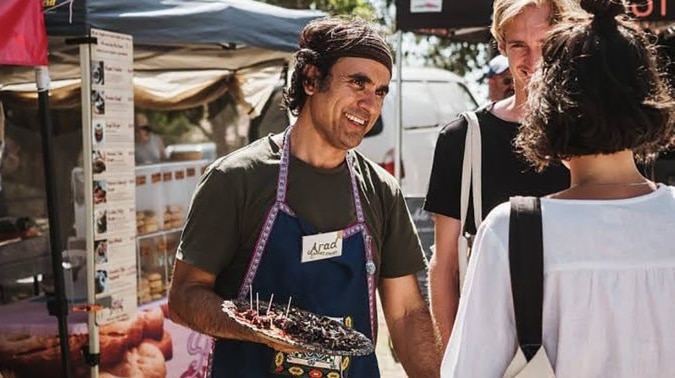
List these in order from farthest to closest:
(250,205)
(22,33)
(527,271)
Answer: (22,33) → (250,205) → (527,271)

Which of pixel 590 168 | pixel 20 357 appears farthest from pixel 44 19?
pixel 590 168

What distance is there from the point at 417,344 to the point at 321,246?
0.46 m

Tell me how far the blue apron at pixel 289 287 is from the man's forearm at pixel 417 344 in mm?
244

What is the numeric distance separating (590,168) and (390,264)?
1176mm

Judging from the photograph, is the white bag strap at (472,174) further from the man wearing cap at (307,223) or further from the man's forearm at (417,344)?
the man's forearm at (417,344)

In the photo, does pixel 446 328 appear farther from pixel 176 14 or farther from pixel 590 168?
pixel 176 14

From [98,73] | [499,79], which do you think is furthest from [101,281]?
[499,79]

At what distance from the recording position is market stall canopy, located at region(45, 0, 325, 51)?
4.54 meters

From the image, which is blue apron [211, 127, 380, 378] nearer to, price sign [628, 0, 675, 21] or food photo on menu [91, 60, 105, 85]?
food photo on menu [91, 60, 105, 85]

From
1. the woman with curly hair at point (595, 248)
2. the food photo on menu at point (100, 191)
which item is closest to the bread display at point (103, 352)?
the food photo on menu at point (100, 191)

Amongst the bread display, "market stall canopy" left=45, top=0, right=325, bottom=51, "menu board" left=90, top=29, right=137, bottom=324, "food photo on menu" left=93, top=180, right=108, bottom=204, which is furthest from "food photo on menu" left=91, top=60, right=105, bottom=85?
the bread display

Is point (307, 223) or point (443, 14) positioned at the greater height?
point (443, 14)

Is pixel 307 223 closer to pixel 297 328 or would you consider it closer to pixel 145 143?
pixel 297 328

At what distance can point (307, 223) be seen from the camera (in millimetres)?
2615
